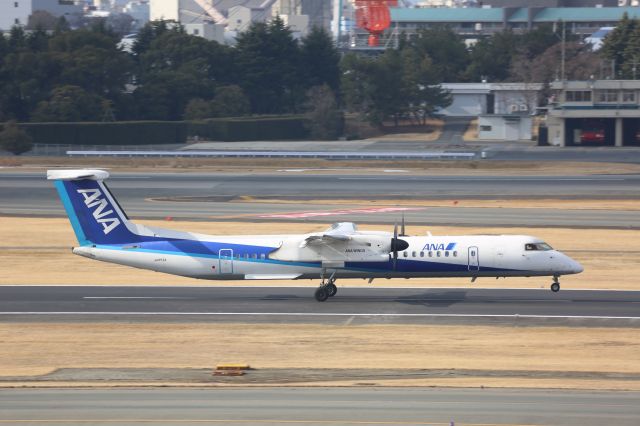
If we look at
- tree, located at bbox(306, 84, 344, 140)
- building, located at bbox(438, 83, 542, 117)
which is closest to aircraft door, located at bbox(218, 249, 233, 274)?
tree, located at bbox(306, 84, 344, 140)

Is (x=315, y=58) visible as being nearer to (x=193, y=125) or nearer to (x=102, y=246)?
(x=193, y=125)

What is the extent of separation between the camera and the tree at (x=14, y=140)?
10744 cm

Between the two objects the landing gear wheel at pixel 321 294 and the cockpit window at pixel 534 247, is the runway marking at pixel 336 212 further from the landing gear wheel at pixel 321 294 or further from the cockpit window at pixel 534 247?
the cockpit window at pixel 534 247

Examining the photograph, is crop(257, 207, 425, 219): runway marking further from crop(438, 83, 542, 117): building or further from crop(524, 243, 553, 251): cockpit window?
crop(438, 83, 542, 117): building

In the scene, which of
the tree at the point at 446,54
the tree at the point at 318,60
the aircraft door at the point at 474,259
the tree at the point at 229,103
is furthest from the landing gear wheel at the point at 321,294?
the tree at the point at 446,54

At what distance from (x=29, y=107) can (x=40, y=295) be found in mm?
88495

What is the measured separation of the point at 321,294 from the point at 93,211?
33.5ft

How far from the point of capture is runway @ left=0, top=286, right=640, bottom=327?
38688 millimetres

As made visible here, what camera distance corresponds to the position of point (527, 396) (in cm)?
2700

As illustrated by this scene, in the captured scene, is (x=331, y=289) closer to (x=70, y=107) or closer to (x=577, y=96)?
(x=577, y=96)

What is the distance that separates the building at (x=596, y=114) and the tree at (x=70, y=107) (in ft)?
188

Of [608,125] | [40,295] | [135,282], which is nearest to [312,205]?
[135,282]

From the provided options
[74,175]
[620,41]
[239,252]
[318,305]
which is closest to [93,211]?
[74,175]

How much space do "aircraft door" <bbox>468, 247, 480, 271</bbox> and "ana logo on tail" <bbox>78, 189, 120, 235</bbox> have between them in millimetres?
14780
